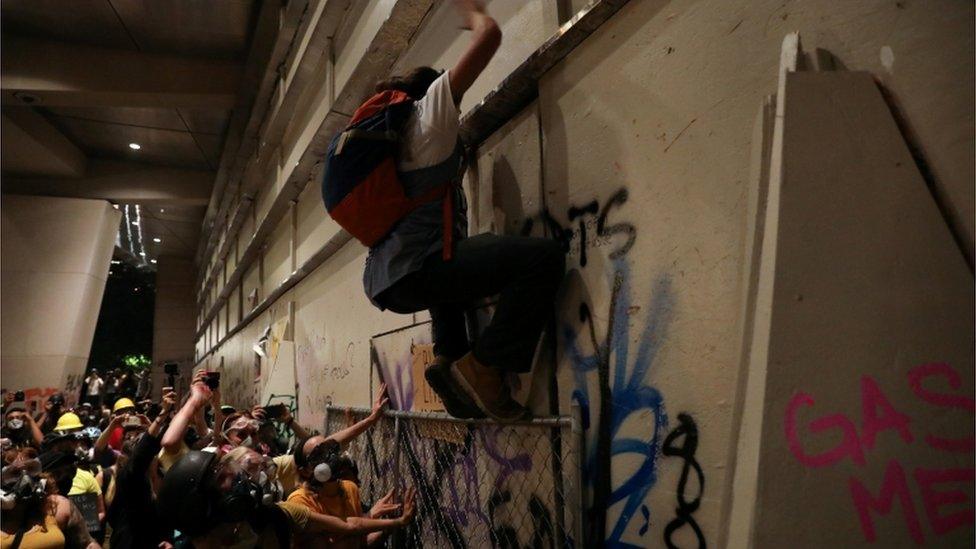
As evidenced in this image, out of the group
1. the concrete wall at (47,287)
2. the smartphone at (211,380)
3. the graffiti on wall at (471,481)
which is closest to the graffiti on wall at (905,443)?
the graffiti on wall at (471,481)

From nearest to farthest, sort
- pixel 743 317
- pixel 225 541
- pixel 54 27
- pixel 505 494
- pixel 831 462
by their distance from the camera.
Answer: pixel 831 462
pixel 743 317
pixel 225 541
pixel 505 494
pixel 54 27

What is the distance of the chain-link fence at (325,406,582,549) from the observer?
2490mm

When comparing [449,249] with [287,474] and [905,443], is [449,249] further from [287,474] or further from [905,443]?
[287,474]

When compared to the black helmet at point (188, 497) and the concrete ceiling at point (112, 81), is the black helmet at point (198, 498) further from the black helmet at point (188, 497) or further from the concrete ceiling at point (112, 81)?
the concrete ceiling at point (112, 81)

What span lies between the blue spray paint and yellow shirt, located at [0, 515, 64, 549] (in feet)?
11.1

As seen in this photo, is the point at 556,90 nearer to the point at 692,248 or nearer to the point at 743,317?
the point at 692,248

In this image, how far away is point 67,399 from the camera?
593 inches

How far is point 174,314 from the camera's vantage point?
27438 mm

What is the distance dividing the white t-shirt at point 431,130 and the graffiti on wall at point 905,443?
5.73ft

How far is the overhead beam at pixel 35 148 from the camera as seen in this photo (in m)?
12.2

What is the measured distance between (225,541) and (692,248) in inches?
92.4

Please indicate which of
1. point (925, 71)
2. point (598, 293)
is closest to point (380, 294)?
point (598, 293)

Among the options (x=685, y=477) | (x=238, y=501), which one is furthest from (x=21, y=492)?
(x=685, y=477)

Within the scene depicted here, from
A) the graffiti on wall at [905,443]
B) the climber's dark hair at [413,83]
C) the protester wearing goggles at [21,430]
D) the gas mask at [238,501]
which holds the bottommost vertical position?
the protester wearing goggles at [21,430]
